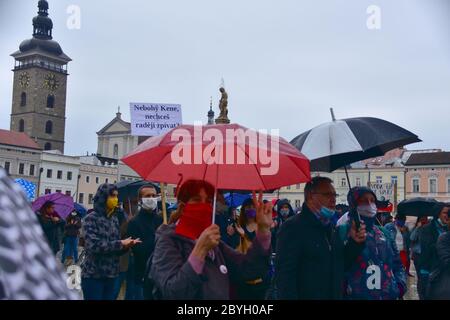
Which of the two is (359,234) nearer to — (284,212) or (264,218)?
(264,218)

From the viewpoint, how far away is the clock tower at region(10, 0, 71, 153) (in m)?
94.9

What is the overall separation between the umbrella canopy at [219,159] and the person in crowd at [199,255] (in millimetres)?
609

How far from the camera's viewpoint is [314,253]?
395 centimetres

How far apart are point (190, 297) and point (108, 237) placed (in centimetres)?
290

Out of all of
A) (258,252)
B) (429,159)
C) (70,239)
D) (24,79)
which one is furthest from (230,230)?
(24,79)

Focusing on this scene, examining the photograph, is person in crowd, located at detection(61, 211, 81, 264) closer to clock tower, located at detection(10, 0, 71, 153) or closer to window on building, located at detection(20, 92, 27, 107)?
clock tower, located at detection(10, 0, 71, 153)

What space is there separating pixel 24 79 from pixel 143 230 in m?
101

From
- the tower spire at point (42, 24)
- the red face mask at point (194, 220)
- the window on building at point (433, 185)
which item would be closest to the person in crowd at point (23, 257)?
the red face mask at point (194, 220)

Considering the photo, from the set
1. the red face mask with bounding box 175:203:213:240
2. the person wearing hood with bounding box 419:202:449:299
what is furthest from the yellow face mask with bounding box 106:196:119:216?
the person wearing hood with bounding box 419:202:449:299

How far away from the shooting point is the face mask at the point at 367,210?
4.49m

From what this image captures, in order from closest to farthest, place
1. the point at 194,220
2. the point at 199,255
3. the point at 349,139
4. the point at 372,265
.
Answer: the point at 199,255 → the point at 194,220 → the point at 372,265 → the point at 349,139

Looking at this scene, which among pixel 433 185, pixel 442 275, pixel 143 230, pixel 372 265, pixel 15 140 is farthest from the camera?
pixel 433 185

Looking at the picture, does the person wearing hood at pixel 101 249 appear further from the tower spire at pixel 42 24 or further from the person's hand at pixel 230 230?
the tower spire at pixel 42 24
